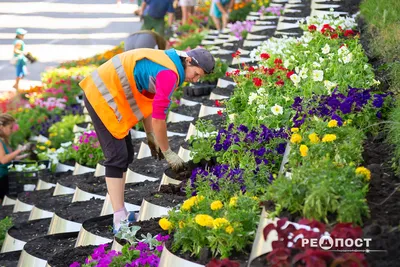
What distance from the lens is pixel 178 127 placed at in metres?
9.15

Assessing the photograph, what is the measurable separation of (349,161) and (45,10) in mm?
26642

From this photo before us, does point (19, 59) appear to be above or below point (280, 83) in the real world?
below

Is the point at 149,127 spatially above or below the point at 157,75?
below

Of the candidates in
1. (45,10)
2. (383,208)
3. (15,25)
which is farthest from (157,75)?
(45,10)

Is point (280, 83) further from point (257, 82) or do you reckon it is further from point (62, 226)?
point (62, 226)

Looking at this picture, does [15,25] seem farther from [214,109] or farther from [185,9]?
[214,109]

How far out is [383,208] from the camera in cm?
433

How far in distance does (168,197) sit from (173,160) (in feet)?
1.02

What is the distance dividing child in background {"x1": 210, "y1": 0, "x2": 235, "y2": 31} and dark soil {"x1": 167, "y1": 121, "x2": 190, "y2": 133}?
754cm

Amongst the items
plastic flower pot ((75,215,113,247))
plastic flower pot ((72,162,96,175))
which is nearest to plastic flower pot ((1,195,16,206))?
plastic flower pot ((72,162,96,175))

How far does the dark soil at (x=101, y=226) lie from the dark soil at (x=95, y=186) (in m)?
1.54

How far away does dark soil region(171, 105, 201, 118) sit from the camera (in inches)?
384

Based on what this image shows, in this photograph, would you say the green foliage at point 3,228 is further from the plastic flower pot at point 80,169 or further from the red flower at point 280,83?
the red flower at point 280,83

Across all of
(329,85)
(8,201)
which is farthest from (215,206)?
(8,201)
